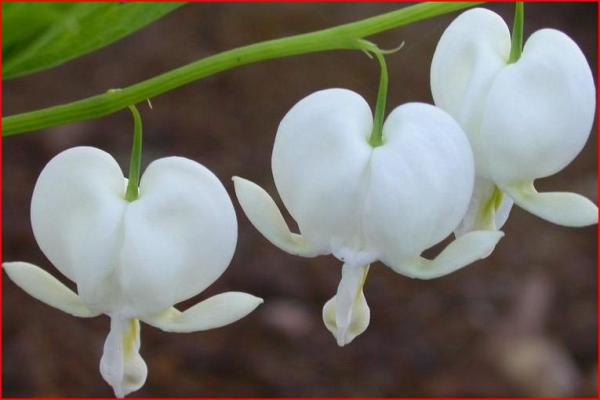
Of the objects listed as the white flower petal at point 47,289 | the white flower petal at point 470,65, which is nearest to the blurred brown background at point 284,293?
the white flower petal at point 47,289

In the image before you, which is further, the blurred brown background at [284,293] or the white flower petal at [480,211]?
the blurred brown background at [284,293]

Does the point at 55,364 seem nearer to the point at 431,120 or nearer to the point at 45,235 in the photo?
the point at 45,235

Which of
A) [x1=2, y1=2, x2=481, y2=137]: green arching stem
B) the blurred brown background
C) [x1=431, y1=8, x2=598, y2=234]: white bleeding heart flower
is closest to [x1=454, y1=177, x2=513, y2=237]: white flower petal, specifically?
[x1=431, y1=8, x2=598, y2=234]: white bleeding heart flower

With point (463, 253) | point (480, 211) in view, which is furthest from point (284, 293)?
point (463, 253)

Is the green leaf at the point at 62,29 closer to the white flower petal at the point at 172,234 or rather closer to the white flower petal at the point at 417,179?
the white flower petal at the point at 172,234

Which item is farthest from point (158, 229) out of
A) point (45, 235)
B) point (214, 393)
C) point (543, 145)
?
point (214, 393)

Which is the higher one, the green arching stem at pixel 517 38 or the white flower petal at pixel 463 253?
the green arching stem at pixel 517 38

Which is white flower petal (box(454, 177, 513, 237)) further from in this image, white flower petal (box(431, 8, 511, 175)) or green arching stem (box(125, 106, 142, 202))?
green arching stem (box(125, 106, 142, 202))
